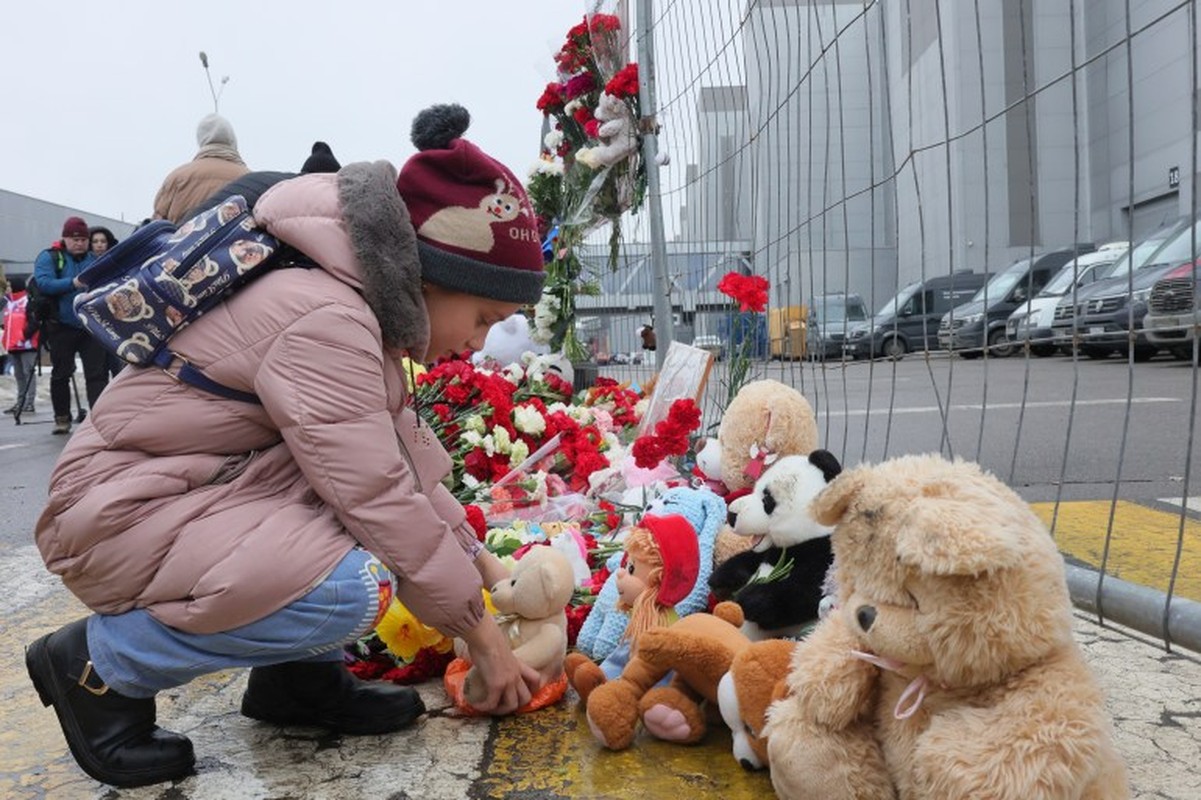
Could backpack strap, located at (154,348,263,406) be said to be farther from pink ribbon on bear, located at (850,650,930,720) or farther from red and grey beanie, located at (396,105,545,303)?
pink ribbon on bear, located at (850,650,930,720)

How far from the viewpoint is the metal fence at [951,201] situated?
2.04m

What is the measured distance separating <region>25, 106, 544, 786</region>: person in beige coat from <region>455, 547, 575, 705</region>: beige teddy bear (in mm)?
211

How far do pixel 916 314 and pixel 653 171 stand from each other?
5.50 ft

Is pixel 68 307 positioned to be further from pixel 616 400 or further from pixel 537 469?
pixel 537 469

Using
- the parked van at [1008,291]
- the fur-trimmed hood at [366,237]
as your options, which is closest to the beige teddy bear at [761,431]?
the parked van at [1008,291]

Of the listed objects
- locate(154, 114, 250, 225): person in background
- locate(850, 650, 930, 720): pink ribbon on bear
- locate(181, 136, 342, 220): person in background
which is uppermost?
locate(154, 114, 250, 225): person in background

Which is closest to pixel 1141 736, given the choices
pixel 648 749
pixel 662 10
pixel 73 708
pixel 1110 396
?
pixel 648 749

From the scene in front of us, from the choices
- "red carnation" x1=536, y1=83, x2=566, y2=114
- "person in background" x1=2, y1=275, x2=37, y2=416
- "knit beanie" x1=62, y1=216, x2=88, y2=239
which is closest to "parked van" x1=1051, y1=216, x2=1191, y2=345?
"red carnation" x1=536, y1=83, x2=566, y2=114

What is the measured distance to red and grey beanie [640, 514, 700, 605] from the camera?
2230mm

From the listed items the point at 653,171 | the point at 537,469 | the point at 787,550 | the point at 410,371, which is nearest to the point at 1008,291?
the point at 787,550

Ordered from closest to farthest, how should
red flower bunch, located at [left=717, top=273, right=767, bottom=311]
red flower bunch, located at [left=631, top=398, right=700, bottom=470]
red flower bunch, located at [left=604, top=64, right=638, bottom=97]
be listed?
red flower bunch, located at [left=631, top=398, right=700, bottom=470], red flower bunch, located at [left=717, top=273, right=767, bottom=311], red flower bunch, located at [left=604, top=64, right=638, bottom=97]

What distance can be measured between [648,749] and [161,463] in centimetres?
105

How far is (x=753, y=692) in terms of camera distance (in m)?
1.80

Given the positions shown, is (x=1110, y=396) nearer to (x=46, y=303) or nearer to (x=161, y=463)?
(x=161, y=463)
